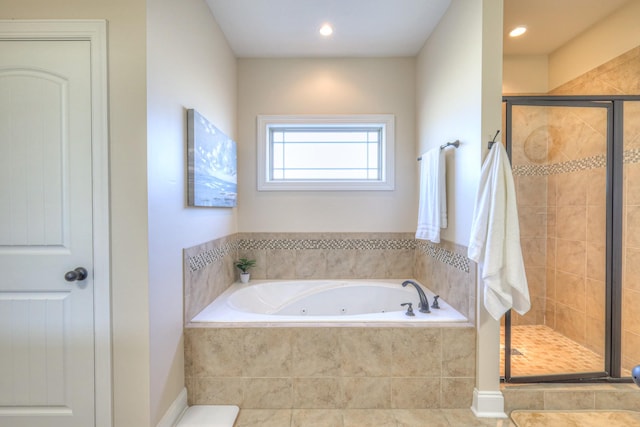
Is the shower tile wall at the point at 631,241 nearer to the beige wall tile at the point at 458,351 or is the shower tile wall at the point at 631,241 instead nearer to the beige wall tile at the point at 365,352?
the beige wall tile at the point at 458,351

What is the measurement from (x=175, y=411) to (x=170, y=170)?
135cm

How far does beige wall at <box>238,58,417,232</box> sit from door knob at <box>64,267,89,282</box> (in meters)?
1.52

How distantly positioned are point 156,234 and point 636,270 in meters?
3.03

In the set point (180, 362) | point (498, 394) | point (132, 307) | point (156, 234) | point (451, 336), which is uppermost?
point (156, 234)

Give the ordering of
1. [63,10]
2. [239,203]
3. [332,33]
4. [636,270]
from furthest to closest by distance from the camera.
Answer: [239,203] → [332,33] → [636,270] → [63,10]

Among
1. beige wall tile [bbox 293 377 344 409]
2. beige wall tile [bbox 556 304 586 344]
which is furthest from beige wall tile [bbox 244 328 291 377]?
beige wall tile [bbox 556 304 586 344]

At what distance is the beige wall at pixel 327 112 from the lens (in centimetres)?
278

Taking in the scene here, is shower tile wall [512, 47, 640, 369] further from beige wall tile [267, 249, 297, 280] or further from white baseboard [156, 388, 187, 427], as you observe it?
white baseboard [156, 388, 187, 427]

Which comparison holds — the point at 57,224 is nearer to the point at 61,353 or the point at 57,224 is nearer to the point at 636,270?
the point at 61,353

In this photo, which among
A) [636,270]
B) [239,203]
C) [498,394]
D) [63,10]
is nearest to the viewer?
[63,10]

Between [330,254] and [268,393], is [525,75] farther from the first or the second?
[268,393]

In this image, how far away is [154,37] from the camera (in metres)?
1.43

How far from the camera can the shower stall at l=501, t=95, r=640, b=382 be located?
1.88 meters

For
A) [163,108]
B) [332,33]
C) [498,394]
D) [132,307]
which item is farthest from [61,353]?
[332,33]
